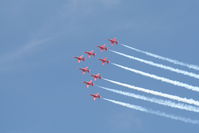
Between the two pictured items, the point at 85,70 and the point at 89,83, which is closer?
the point at 89,83

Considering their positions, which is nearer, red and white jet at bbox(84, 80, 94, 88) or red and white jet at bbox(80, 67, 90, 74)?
red and white jet at bbox(84, 80, 94, 88)

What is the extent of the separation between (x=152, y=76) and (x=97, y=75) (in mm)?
24702

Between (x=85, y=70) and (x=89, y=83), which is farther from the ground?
(x=85, y=70)

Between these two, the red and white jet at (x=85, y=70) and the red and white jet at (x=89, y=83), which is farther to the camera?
the red and white jet at (x=85, y=70)

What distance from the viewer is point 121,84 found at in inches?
5812

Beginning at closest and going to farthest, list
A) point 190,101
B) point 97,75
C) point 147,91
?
1. point 190,101
2. point 147,91
3. point 97,75

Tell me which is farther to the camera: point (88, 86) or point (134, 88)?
point (88, 86)

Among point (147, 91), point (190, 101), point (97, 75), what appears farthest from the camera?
point (97, 75)

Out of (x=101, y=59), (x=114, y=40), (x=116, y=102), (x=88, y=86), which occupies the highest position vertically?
(x=114, y=40)

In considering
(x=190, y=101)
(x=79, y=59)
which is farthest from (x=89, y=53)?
(x=190, y=101)

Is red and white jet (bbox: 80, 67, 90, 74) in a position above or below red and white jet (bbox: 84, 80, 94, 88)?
above

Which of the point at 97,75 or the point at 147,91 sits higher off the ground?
the point at 97,75

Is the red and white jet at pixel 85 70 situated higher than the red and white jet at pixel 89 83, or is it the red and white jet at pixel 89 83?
the red and white jet at pixel 85 70

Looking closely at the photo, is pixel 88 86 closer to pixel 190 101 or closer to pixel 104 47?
pixel 104 47
